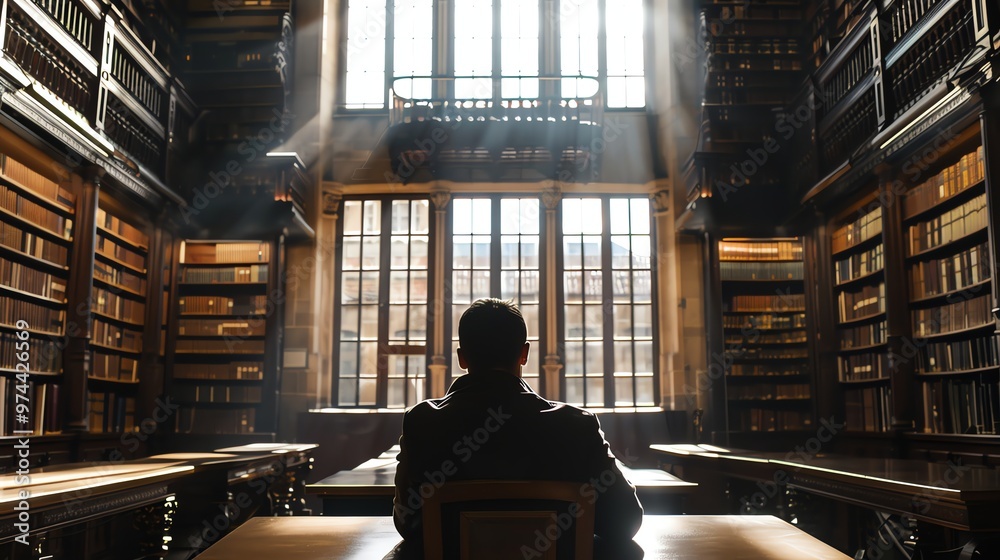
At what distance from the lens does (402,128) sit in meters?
7.89

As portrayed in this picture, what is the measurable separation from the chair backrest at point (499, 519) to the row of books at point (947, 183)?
Answer: 150 inches

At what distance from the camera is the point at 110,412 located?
6.55 m

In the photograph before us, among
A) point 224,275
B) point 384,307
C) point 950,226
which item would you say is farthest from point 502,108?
point 950,226

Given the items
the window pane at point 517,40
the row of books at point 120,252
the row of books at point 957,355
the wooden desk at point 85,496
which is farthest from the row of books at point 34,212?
the row of books at point 957,355

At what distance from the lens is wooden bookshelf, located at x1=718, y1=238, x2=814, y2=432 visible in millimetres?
7262

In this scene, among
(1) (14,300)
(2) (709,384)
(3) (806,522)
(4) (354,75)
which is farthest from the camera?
(4) (354,75)

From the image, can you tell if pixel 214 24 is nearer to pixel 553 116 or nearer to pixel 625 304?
pixel 553 116

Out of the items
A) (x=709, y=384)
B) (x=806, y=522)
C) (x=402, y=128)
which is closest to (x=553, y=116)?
(x=402, y=128)

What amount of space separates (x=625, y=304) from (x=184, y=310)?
4297 mm

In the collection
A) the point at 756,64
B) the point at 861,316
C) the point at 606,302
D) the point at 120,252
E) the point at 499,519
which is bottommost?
the point at 499,519

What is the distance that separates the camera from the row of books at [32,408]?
4.91 metres

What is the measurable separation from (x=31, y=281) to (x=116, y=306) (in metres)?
1.36

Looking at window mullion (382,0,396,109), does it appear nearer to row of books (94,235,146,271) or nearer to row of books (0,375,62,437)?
row of books (94,235,146,271)

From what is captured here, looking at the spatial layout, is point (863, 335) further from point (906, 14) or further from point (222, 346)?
point (222, 346)
